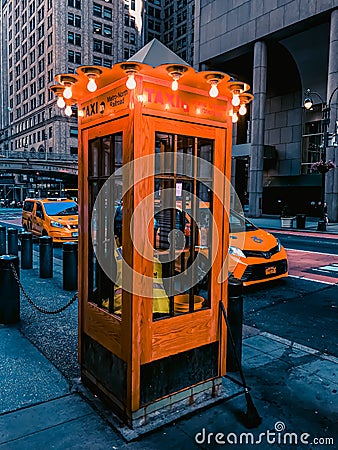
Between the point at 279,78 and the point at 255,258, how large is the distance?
33.8 metres

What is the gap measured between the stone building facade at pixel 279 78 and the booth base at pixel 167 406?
25.6 meters

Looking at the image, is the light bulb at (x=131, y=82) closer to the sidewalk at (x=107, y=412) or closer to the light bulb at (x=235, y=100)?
the light bulb at (x=235, y=100)

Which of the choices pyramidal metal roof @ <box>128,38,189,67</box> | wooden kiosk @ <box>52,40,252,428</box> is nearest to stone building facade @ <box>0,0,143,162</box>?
pyramidal metal roof @ <box>128,38,189,67</box>

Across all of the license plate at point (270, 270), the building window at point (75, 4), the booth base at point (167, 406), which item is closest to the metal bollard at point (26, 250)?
the license plate at point (270, 270)

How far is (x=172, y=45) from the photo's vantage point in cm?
8838

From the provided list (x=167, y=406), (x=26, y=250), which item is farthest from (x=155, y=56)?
(x=26, y=250)

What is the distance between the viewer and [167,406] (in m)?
3.43

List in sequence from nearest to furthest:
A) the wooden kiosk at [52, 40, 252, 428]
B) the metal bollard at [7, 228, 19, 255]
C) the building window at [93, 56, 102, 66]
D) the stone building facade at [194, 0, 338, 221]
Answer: the wooden kiosk at [52, 40, 252, 428] → the metal bollard at [7, 228, 19, 255] → the stone building facade at [194, 0, 338, 221] → the building window at [93, 56, 102, 66]

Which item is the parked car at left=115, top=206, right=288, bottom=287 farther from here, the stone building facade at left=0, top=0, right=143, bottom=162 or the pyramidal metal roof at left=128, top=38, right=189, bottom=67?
the stone building facade at left=0, top=0, right=143, bottom=162

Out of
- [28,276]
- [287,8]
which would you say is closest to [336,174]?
[287,8]

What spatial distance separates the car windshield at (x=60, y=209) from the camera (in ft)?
48.5
